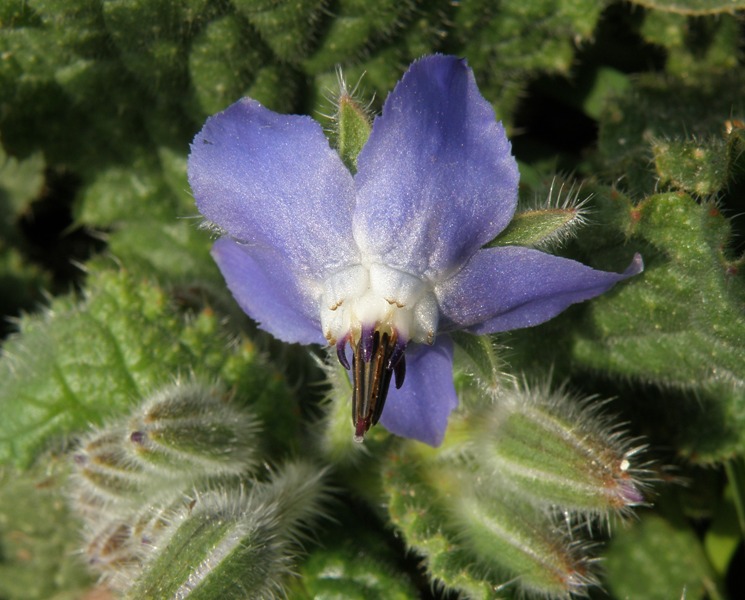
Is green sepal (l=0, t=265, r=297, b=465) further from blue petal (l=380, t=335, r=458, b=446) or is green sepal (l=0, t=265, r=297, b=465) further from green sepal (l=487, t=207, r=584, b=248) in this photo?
green sepal (l=487, t=207, r=584, b=248)

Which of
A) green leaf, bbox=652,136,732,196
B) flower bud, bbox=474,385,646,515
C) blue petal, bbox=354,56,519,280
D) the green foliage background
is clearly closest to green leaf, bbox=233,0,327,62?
the green foliage background

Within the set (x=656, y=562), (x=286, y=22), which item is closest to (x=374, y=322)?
(x=286, y=22)

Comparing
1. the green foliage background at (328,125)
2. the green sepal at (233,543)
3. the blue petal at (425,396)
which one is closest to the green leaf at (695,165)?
the green foliage background at (328,125)

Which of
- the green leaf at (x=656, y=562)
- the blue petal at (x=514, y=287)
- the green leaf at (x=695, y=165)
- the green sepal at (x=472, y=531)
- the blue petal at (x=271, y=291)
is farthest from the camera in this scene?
the green leaf at (x=656, y=562)

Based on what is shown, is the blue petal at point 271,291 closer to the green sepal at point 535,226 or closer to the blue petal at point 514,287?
the blue petal at point 514,287

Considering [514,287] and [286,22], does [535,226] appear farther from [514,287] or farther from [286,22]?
[286,22]

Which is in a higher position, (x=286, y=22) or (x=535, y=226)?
(x=286, y=22)

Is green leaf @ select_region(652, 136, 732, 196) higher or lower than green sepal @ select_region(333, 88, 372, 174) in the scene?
lower

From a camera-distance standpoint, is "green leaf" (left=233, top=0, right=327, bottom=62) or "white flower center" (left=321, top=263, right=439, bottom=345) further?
"green leaf" (left=233, top=0, right=327, bottom=62)
